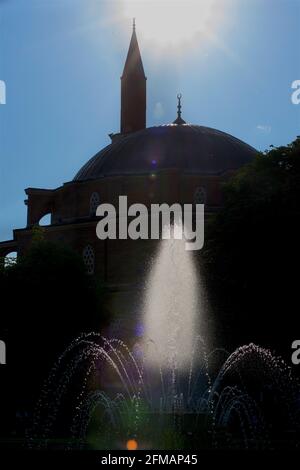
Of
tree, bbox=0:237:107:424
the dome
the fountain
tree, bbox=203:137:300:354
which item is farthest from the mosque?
tree, bbox=203:137:300:354

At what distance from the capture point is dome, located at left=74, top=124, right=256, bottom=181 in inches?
1922

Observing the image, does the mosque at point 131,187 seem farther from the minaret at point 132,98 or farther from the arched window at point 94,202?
the minaret at point 132,98

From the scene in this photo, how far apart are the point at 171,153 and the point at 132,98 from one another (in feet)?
34.7

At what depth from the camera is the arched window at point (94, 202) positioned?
48112 millimetres

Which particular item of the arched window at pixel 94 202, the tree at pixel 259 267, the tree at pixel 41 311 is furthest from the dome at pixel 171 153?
the tree at pixel 259 267

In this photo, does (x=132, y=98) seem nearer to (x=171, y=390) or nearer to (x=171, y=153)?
(x=171, y=153)

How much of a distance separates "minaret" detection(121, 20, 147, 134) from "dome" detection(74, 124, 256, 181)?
654cm

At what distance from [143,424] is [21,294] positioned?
18.6 meters

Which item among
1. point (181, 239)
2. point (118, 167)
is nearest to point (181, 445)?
point (181, 239)

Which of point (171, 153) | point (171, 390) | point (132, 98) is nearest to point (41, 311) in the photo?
point (171, 390)

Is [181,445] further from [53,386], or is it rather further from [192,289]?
[53,386]

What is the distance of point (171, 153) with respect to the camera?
1954 inches

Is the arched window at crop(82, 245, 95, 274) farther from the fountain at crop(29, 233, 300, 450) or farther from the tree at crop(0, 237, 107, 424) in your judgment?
the tree at crop(0, 237, 107, 424)

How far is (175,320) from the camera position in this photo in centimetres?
3319
